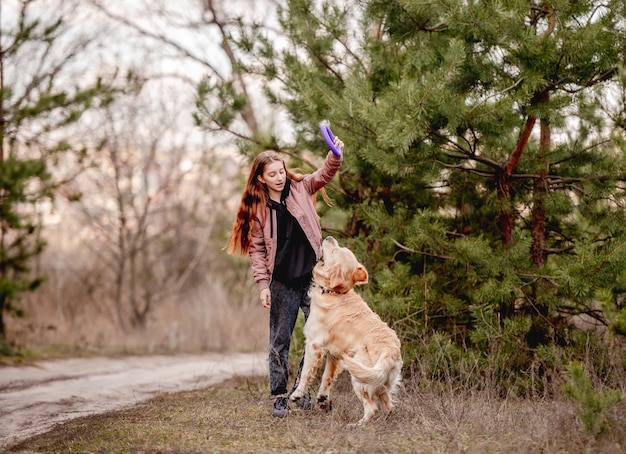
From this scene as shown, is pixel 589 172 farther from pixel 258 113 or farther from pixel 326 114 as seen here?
pixel 258 113

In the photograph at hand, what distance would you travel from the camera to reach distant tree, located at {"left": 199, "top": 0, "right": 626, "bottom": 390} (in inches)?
218

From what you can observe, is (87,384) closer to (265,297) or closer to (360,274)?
(265,297)

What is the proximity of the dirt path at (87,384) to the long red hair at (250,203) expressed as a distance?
2049mm

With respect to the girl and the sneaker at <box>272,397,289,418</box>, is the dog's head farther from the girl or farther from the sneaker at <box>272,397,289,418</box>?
the sneaker at <box>272,397,289,418</box>

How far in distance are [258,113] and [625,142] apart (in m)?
12.1

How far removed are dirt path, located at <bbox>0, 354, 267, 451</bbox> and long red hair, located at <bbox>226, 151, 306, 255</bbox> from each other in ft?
6.72

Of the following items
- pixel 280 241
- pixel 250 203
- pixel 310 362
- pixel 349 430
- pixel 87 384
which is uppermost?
pixel 250 203

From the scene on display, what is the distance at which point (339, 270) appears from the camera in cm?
495

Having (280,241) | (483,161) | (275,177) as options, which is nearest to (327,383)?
(280,241)

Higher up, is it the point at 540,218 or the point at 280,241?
the point at 540,218

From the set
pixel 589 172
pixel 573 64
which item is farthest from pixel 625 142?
pixel 589 172

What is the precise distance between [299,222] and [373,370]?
1.29 meters

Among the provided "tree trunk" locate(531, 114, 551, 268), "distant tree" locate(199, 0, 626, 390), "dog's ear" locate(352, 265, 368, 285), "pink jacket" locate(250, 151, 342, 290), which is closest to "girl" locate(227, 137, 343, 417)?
"pink jacket" locate(250, 151, 342, 290)

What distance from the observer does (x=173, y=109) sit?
51.4 ft
